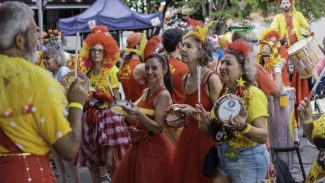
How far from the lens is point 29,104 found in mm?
3078

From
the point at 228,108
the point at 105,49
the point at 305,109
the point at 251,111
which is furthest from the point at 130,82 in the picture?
the point at 305,109

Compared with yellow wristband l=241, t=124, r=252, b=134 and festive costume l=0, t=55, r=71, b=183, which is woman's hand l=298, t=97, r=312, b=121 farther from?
festive costume l=0, t=55, r=71, b=183

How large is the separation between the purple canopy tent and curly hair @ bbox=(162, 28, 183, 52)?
924 cm

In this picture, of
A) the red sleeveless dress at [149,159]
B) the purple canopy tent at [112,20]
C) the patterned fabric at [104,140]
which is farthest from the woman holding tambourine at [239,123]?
the purple canopy tent at [112,20]

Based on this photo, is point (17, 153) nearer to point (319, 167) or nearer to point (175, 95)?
point (319, 167)

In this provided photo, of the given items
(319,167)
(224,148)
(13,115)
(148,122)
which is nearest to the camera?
(13,115)

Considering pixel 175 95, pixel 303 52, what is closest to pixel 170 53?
pixel 175 95

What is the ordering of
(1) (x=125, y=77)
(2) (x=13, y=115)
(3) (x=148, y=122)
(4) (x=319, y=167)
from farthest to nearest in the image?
(1) (x=125, y=77) → (3) (x=148, y=122) → (4) (x=319, y=167) → (2) (x=13, y=115)

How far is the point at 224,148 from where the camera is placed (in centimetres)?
449

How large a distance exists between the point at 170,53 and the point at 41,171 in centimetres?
380

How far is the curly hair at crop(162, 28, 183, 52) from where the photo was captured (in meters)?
6.76

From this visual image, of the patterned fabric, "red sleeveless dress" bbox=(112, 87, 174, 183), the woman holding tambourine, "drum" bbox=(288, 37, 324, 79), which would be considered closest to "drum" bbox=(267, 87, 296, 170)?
"drum" bbox=(288, 37, 324, 79)

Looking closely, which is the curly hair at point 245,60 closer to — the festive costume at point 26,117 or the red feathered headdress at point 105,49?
the festive costume at point 26,117

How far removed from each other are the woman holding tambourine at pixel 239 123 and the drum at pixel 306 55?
115 inches
